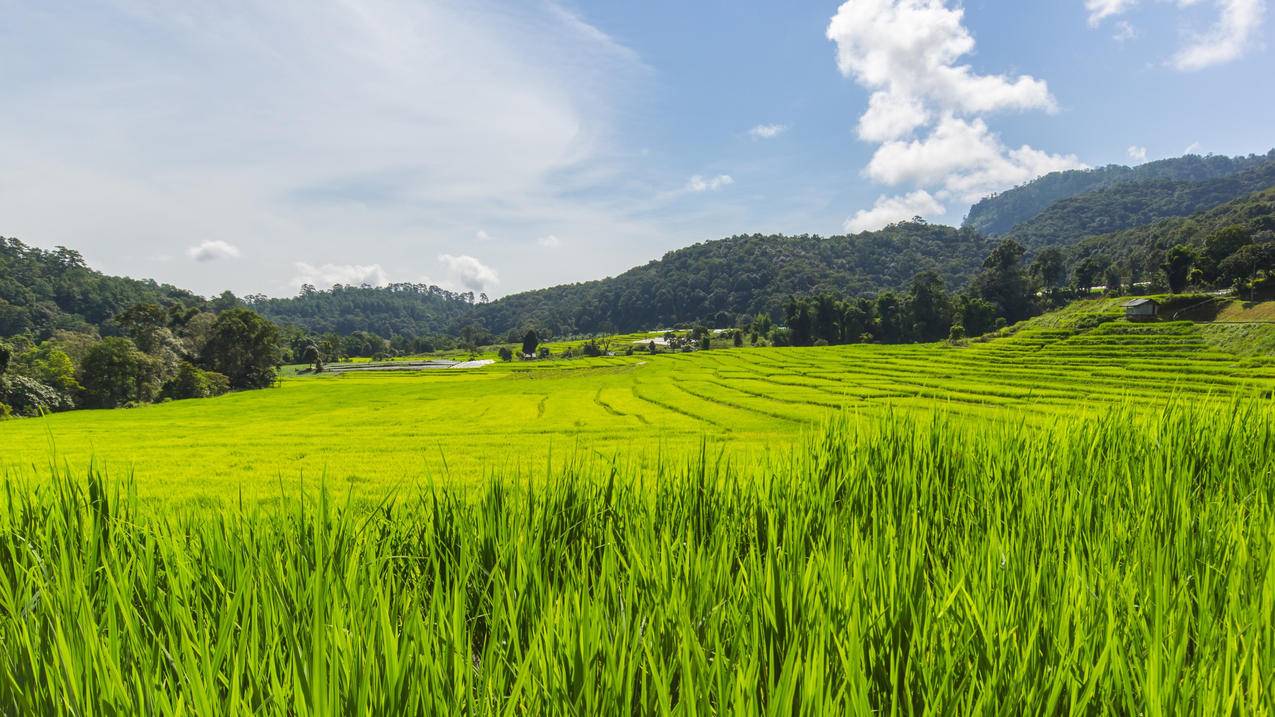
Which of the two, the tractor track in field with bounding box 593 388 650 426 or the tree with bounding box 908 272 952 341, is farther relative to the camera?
the tree with bounding box 908 272 952 341

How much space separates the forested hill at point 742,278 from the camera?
144m

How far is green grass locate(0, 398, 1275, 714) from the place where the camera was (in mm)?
1440

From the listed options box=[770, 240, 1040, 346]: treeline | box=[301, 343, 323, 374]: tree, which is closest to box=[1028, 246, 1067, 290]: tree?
box=[770, 240, 1040, 346]: treeline

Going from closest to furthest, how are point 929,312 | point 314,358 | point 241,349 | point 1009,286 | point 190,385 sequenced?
point 190,385, point 241,349, point 929,312, point 314,358, point 1009,286

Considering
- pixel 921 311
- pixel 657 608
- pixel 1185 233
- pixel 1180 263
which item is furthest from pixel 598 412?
pixel 1185 233

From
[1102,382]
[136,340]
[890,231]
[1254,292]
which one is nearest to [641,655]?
[1102,382]

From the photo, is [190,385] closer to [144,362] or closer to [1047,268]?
[144,362]

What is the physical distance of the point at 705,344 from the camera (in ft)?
289

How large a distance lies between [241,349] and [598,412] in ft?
144

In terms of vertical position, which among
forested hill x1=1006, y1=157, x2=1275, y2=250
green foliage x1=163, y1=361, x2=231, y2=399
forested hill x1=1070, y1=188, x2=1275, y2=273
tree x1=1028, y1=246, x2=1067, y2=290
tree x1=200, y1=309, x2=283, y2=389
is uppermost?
forested hill x1=1006, y1=157, x2=1275, y2=250

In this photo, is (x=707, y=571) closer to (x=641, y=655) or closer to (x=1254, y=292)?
(x=641, y=655)

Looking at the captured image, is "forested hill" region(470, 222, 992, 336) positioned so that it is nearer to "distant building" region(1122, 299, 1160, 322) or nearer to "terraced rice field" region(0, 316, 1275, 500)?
"distant building" region(1122, 299, 1160, 322)

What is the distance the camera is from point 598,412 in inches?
1098

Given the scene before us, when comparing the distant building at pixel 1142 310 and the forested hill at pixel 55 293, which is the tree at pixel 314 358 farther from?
the distant building at pixel 1142 310
